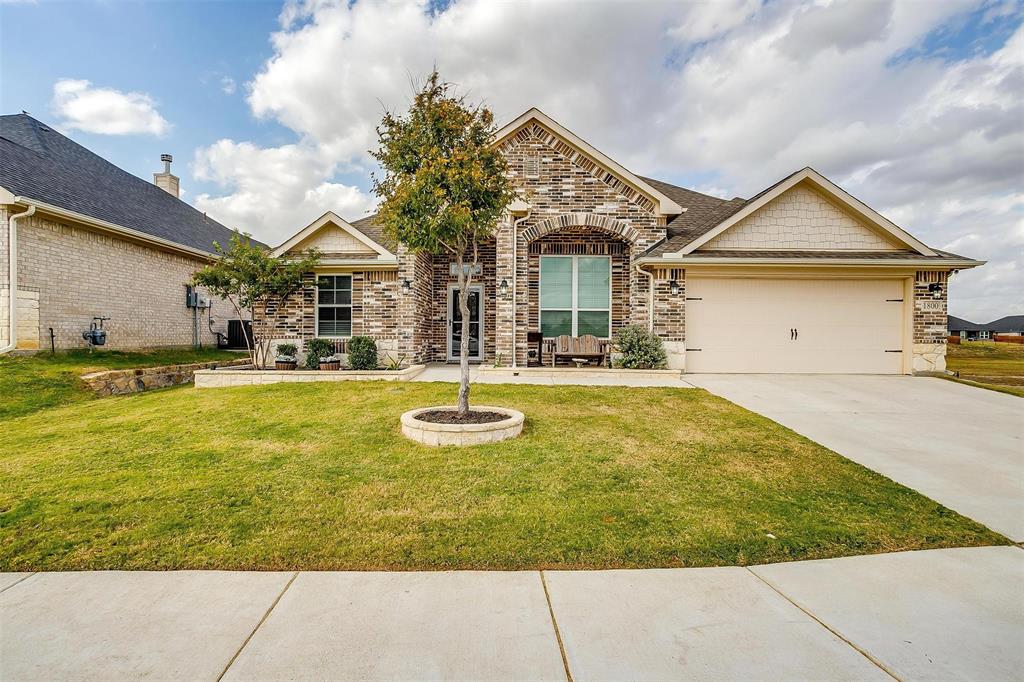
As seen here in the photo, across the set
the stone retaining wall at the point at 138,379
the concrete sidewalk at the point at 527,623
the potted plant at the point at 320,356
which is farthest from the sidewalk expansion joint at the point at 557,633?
the stone retaining wall at the point at 138,379

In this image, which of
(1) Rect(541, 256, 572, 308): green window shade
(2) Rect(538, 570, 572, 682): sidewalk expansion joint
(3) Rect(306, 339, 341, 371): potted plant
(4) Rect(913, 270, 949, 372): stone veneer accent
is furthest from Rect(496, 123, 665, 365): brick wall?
(2) Rect(538, 570, 572, 682): sidewalk expansion joint

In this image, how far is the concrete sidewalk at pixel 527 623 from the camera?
2061mm

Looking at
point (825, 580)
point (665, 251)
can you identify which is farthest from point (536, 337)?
point (825, 580)

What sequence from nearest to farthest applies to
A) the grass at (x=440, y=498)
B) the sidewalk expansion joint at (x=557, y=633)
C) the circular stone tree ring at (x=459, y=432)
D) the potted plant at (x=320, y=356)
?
the sidewalk expansion joint at (x=557, y=633) < the grass at (x=440, y=498) < the circular stone tree ring at (x=459, y=432) < the potted plant at (x=320, y=356)

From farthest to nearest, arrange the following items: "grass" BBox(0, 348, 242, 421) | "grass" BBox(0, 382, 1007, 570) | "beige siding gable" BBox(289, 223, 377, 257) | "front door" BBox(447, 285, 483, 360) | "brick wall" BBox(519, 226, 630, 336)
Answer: "front door" BBox(447, 285, 483, 360), "beige siding gable" BBox(289, 223, 377, 257), "brick wall" BBox(519, 226, 630, 336), "grass" BBox(0, 348, 242, 421), "grass" BBox(0, 382, 1007, 570)

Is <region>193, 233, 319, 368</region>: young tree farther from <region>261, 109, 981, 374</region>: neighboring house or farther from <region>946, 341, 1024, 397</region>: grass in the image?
<region>946, 341, 1024, 397</region>: grass

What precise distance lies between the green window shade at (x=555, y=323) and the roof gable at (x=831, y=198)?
11.3ft

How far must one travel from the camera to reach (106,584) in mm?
2736

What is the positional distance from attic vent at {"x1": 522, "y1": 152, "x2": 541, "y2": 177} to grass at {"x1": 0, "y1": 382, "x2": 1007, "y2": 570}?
24.5ft

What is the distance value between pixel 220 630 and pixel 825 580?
359 cm

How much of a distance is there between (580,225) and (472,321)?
4293mm

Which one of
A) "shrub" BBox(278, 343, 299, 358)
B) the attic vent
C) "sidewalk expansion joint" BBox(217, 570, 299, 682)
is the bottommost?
"sidewalk expansion joint" BBox(217, 570, 299, 682)

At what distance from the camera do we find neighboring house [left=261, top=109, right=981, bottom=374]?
10664 mm

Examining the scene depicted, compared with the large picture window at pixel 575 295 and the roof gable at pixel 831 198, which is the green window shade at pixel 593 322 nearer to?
the large picture window at pixel 575 295
